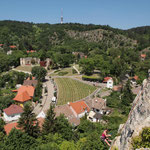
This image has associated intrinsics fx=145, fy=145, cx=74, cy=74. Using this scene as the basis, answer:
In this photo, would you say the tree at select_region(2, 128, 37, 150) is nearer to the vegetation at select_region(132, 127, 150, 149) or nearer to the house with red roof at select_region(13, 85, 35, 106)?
the vegetation at select_region(132, 127, 150, 149)

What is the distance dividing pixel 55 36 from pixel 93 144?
140416 mm

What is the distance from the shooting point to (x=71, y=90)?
5650cm

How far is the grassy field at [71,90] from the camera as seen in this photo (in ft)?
163

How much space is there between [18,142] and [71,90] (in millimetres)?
36297

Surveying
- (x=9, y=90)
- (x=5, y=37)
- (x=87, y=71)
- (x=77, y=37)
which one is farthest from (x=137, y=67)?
(x=5, y=37)

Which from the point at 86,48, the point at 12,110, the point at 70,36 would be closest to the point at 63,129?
the point at 12,110

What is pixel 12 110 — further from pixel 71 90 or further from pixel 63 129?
pixel 71 90

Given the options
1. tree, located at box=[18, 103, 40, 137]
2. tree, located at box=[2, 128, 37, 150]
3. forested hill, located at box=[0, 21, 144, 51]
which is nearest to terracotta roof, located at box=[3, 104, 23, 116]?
tree, located at box=[18, 103, 40, 137]

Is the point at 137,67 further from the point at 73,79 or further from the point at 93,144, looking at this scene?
the point at 93,144

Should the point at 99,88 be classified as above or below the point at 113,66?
below

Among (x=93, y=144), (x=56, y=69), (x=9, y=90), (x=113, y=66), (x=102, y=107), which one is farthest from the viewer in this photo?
(x=56, y=69)

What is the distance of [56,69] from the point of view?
3425 inches

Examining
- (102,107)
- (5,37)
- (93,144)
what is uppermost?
(5,37)

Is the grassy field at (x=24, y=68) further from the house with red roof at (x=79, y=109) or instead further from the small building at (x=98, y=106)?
the small building at (x=98, y=106)
